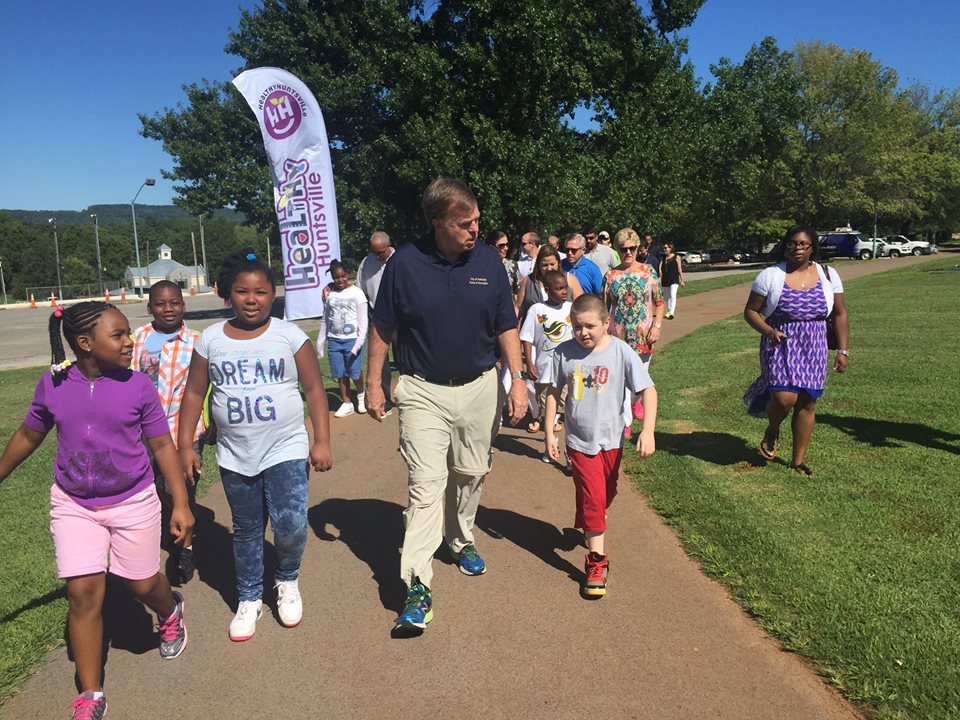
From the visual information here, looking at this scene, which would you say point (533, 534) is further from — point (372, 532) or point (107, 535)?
point (107, 535)

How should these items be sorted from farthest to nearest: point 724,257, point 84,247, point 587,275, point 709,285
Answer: point 84,247
point 724,257
point 709,285
point 587,275

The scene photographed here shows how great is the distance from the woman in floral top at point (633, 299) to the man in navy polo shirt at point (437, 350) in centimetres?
304

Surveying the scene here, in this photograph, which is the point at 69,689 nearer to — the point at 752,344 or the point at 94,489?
the point at 94,489

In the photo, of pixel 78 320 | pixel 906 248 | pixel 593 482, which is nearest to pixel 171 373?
pixel 78 320

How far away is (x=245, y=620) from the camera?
356 centimetres

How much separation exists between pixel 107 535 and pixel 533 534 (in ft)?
8.56

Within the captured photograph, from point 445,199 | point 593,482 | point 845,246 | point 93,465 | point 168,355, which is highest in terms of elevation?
point 445,199

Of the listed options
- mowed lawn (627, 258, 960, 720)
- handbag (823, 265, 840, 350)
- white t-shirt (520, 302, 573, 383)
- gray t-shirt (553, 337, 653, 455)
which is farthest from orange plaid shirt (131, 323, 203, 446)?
handbag (823, 265, 840, 350)

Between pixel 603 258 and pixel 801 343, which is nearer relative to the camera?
pixel 801 343

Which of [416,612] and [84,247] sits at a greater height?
[84,247]

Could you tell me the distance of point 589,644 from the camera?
3.35 m

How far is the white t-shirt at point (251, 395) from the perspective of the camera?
11.2 ft

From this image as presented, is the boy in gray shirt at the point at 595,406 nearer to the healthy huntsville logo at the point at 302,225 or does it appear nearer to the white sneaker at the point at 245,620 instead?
the white sneaker at the point at 245,620

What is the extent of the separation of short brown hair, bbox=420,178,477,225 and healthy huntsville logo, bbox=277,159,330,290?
928 centimetres
